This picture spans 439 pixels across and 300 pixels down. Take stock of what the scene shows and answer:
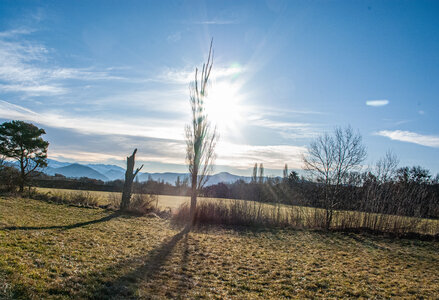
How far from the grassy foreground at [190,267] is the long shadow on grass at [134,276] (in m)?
0.02

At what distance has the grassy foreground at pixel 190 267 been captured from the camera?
468cm

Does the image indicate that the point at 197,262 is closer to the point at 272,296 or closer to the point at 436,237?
the point at 272,296

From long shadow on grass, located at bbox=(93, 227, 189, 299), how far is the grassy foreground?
0.02m

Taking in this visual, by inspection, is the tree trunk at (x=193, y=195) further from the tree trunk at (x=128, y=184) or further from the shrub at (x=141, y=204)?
the tree trunk at (x=128, y=184)

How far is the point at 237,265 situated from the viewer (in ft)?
24.4

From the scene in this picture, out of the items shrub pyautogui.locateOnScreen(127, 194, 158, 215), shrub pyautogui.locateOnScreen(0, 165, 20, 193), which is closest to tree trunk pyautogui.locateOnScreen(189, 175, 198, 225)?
shrub pyautogui.locateOnScreen(127, 194, 158, 215)

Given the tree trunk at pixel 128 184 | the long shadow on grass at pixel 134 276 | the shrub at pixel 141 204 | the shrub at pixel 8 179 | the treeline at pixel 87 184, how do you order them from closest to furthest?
the long shadow on grass at pixel 134 276, the shrub at pixel 8 179, the shrub at pixel 141 204, the tree trunk at pixel 128 184, the treeline at pixel 87 184

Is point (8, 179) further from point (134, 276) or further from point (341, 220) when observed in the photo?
point (341, 220)

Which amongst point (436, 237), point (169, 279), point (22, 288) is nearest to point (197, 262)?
point (169, 279)

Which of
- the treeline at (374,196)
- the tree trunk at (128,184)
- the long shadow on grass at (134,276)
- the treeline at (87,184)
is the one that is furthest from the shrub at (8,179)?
the treeline at (374,196)

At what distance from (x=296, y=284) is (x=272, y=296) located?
1.09 metres

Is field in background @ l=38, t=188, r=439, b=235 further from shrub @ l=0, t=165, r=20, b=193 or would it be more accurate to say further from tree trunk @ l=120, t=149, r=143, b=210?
shrub @ l=0, t=165, r=20, b=193

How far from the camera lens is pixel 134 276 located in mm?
5551

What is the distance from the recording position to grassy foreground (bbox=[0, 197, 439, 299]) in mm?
4676
